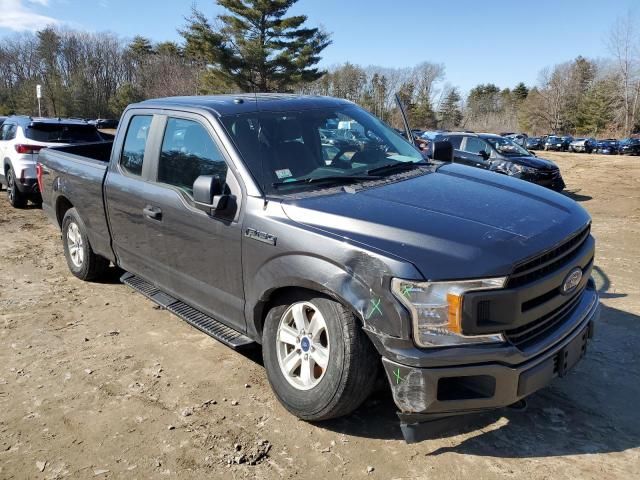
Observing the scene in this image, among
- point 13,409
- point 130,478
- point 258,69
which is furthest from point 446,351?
point 258,69

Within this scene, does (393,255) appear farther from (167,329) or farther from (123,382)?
(167,329)

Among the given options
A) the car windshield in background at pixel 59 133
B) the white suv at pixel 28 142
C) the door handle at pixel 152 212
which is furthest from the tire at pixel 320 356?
the car windshield in background at pixel 59 133

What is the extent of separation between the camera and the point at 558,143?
48156 mm

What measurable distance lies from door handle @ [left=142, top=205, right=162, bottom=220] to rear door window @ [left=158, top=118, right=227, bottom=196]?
22cm

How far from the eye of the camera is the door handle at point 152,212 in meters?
4.01

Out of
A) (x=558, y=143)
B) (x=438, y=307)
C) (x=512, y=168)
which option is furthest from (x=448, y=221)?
(x=558, y=143)

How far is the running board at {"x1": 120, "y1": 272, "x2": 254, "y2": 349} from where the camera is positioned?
3.54 meters

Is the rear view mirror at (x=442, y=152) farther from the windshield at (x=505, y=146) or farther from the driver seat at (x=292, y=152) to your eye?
the windshield at (x=505, y=146)

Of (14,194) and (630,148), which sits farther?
(630,148)

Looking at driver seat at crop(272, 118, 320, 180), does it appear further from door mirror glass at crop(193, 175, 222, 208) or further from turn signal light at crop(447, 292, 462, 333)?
turn signal light at crop(447, 292, 462, 333)

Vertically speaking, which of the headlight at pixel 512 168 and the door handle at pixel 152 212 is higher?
the door handle at pixel 152 212

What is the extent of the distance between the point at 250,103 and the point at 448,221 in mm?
1945

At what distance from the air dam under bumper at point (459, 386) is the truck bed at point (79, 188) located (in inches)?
140

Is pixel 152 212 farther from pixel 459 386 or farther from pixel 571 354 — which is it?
pixel 571 354
